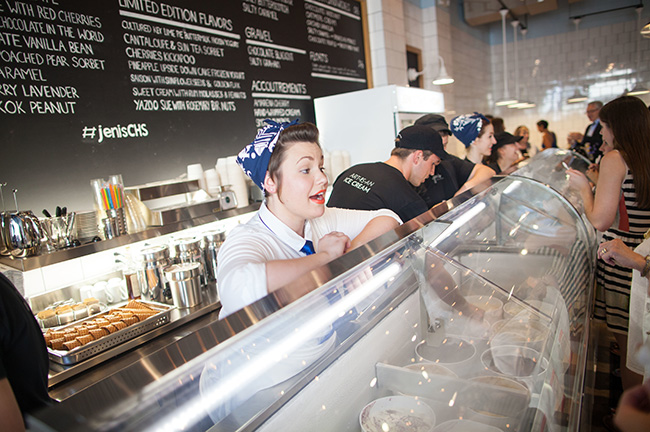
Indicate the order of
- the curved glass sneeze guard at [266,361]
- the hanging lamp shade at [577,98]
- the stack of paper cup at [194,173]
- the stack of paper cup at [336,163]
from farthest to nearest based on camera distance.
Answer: the hanging lamp shade at [577,98] → the stack of paper cup at [336,163] → the stack of paper cup at [194,173] → the curved glass sneeze guard at [266,361]

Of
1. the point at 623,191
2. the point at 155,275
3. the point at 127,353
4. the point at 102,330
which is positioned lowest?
the point at 127,353

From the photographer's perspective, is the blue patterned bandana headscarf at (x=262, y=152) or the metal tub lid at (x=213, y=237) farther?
the metal tub lid at (x=213, y=237)

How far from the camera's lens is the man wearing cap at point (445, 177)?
3.50 m

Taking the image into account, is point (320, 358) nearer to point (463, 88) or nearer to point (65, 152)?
point (65, 152)

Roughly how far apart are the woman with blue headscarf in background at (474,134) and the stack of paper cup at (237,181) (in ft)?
6.86

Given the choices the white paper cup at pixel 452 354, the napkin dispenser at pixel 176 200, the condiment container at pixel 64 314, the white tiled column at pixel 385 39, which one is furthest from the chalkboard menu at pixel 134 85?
the white paper cup at pixel 452 354

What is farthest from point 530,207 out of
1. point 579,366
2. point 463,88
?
point 463,88

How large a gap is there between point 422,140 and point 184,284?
5.35ft

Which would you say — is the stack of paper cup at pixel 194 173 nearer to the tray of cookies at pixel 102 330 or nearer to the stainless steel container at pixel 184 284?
the stainless steel container at pixel 184 284

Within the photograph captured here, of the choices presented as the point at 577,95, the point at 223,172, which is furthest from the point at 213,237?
the point at 577,95

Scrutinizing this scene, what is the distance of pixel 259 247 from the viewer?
1389 mm

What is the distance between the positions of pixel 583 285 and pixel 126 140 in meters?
2.88

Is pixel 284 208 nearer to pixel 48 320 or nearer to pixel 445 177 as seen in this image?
pixel 48 320

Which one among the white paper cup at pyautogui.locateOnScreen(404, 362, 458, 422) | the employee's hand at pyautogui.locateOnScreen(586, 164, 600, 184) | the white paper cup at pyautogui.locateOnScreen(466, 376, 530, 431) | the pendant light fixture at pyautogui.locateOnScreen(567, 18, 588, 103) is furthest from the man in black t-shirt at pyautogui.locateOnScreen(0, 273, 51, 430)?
the pendant light fixture at pyautogui.locateOnScreen(567, 18, 588, 103)
